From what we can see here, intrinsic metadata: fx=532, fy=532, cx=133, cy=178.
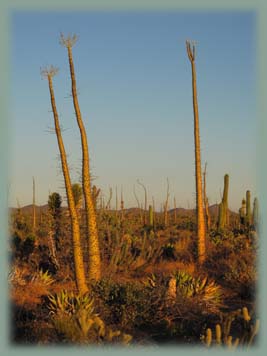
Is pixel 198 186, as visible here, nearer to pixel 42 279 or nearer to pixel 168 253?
pixel 168 253

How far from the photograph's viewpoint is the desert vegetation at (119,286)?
25.3 feet

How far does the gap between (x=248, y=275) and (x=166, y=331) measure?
4.76m

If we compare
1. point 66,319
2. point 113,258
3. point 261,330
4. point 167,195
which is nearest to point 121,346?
point 66,319

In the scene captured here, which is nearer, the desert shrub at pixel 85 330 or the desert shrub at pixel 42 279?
the desert shrub at pixel 85 330

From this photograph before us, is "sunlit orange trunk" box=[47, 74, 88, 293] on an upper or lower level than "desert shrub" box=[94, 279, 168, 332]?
upper

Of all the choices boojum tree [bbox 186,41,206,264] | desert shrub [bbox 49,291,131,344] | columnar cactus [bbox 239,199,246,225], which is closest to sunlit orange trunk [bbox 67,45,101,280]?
desert shrub [bbox 49,291,131,344]

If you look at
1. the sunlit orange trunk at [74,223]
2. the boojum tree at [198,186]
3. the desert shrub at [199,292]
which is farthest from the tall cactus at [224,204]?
the sunlit orange trunk at [74,223]

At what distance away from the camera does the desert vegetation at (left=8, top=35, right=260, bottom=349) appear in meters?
7.71

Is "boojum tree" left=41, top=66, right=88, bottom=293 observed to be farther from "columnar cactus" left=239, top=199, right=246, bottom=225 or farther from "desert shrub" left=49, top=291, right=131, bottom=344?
"columnar cactus" left=239, top=199, right=246, bottom=225

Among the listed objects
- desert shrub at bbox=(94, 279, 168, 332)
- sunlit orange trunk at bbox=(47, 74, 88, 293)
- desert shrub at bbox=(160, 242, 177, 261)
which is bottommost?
desert shrub at bbox=(94, 279, 168, 332)

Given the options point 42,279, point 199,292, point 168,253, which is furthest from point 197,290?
point 168,253

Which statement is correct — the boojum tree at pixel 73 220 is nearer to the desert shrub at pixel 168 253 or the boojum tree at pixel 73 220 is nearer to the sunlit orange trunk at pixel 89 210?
the sunlit orange trunk at pixel 89 210

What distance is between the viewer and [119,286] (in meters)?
9.89

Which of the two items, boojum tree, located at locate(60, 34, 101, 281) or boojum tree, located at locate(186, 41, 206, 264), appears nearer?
boojum tree, located at locate(60, 34, 101, 281)
